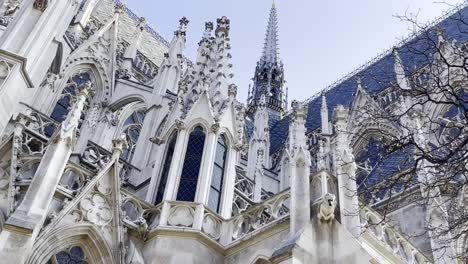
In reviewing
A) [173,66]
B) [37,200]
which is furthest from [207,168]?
[173,66]

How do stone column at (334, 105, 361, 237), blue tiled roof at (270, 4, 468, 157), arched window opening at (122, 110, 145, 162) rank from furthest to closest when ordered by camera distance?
blue tiled roof at (270, 4, 468, 157)
arched window opening at (122, 110, 145, 162)
stone column at (334, 105, 361, 237)

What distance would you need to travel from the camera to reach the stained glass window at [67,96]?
14280 mm

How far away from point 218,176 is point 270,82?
23685mm

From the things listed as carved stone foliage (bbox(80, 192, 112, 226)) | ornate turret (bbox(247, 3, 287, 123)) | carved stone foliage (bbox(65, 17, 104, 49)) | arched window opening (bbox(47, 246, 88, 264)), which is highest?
ornate turret (bbox(247, 3, 287, 123))

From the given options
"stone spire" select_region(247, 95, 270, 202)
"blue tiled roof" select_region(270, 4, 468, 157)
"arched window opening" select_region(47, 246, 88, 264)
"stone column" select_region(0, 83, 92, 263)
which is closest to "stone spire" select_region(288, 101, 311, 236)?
"arched window opening" select_region(47, 246, 88, 264)

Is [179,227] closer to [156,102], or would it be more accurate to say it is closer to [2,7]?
[156,102]

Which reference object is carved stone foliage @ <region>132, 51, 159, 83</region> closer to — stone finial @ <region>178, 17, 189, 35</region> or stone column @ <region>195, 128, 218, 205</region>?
stone finial @ <region>178, 17, 189, 35</region>

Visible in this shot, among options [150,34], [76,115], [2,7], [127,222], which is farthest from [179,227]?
[150,34]

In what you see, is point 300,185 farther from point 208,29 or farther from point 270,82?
point 270,82

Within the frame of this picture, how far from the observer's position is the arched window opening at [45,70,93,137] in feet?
46.8

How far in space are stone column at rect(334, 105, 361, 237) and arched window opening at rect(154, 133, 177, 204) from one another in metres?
3.08

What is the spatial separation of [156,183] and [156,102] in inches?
160

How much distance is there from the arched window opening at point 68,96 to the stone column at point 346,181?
722 cm

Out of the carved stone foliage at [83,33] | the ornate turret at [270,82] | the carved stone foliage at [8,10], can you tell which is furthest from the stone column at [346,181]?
the ornate turret at [270,82]
